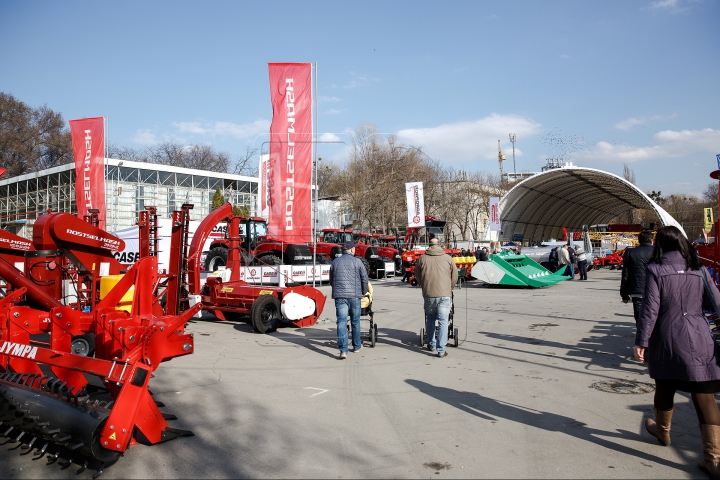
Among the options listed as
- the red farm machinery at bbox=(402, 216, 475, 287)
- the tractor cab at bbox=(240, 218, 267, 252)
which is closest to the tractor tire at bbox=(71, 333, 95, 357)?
the red farm machinery at bbox=(402, 216, 475, 287)

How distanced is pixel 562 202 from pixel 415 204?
111 ft

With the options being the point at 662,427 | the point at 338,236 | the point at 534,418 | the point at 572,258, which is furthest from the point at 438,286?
the point at 338,236

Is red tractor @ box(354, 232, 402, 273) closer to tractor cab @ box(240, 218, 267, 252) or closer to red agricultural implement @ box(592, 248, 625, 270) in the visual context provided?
tractor cab @ box(240, 218, 267, 252)

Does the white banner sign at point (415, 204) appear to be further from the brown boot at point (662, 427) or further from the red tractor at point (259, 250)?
the brown boot at point (662, 427)

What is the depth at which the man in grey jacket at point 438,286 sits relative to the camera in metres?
8.13

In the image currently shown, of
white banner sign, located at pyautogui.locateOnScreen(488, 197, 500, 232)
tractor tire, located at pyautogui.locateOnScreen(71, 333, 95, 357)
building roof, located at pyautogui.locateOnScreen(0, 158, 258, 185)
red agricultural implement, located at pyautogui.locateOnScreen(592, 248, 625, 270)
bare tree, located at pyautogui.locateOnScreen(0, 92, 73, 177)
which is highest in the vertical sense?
bare tree, located at pyautogui.locateOnScreen(0, 92, 73, 177)

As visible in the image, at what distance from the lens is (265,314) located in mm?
10688

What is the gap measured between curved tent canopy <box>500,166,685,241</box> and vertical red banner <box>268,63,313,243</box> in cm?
2748

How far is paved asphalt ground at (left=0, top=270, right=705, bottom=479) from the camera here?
414 cm

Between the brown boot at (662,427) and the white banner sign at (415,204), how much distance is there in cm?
2399

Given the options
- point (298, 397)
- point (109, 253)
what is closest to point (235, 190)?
point (109, 253)

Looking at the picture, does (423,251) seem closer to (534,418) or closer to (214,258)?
(214,258)

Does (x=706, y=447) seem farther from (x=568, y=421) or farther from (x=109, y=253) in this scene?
(x=109, y=253)

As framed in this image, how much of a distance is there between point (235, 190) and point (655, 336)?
43833mm
